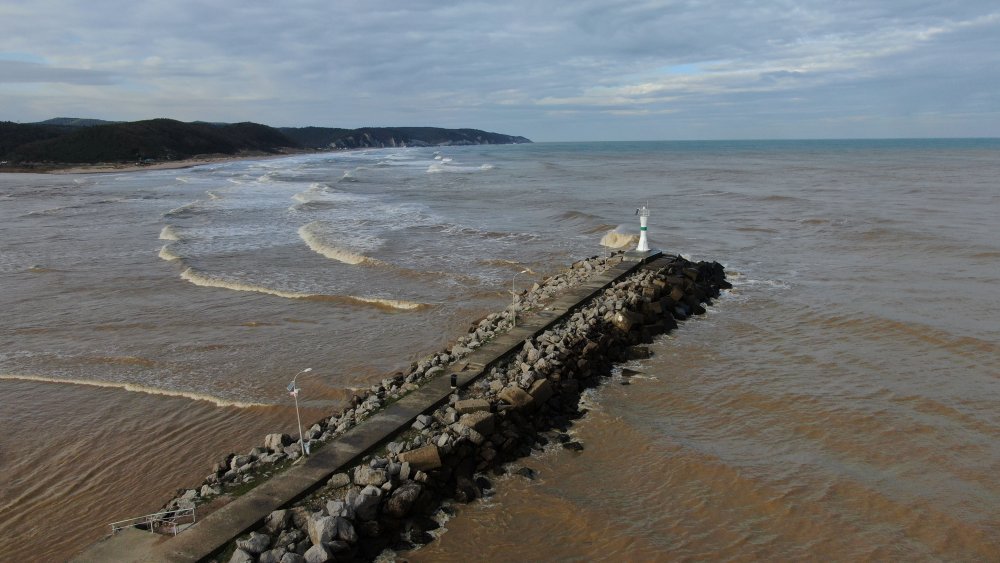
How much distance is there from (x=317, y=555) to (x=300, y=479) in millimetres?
929

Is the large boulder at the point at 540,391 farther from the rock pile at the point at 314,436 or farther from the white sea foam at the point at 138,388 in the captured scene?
the white sea foam at the point at 138,388

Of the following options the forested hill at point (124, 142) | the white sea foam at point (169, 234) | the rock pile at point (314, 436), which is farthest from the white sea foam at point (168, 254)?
the forested hill at point (124, 142)

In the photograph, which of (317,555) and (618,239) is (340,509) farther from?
(618,239)

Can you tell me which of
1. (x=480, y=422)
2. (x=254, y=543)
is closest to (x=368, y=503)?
(x=254, y=543)

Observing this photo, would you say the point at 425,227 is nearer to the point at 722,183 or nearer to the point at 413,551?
the point at 413,551

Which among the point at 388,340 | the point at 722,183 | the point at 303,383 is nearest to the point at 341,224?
the point at 388,340

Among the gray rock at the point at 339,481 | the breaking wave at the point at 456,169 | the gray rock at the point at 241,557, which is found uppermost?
the breaking wave at the point at 456,169

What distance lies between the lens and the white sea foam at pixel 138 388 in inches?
321

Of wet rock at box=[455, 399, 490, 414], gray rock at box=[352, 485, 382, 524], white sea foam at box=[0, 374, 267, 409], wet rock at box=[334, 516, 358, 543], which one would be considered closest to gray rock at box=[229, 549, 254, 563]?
wet rock at box=[334, 516, 358, 543]

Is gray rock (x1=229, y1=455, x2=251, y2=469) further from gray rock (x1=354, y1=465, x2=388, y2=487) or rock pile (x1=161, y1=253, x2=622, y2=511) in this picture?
gray rock (x1=354, y1=465, x2=388, y2=487)

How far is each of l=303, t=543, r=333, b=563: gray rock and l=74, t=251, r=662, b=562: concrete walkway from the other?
21.5 inches

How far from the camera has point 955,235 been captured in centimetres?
1881

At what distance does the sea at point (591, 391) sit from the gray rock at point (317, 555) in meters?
0.84

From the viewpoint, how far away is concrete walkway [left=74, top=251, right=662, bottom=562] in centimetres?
440
